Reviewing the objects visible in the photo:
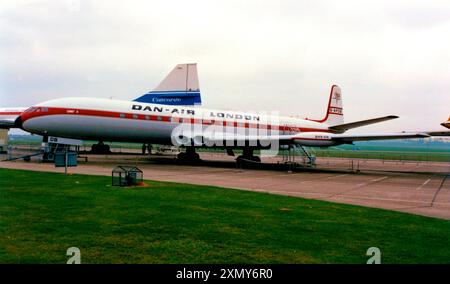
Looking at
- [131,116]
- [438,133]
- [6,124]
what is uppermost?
[6,124]

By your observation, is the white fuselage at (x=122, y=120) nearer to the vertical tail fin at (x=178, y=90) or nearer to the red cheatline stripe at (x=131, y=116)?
the red cheatline stripe at (x=131, y=116)

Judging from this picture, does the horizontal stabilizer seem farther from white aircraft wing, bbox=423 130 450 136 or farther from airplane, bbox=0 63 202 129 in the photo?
airplane, bbox=0 63 202 129

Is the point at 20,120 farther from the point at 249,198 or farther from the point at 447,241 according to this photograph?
the point at 447,241

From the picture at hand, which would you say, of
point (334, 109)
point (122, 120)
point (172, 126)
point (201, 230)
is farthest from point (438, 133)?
point (201, 230)

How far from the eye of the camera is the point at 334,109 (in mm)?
35062

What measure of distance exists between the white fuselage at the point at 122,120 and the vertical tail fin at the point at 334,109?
7640 millimetres

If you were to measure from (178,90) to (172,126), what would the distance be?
9.19 m

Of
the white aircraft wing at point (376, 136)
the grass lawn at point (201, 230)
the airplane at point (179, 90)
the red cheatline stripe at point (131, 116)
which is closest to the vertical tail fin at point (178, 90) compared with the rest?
the airplane at point (179, 90)

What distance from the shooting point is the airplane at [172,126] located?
82.3ft

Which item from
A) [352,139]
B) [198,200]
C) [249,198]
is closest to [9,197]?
[198,200]

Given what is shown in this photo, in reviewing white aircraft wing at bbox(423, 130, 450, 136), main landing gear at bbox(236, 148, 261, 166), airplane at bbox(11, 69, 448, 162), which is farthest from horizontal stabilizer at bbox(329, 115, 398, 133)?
main landing gear at bbox(236, 148, 261, 166)

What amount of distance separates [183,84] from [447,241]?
31.2 m

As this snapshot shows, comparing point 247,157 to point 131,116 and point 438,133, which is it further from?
point 438,133

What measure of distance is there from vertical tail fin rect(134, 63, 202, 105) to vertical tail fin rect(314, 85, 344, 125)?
11410 millimetres
